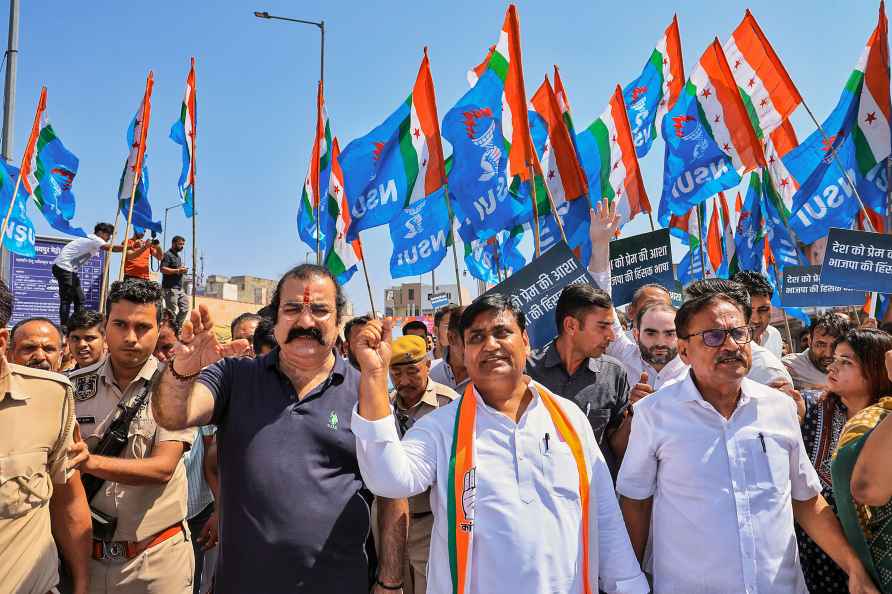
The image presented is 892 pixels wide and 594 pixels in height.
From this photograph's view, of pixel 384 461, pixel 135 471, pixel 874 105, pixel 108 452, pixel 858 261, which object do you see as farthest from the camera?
pixel 874 105

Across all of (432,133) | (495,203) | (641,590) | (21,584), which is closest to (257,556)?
(21,584)

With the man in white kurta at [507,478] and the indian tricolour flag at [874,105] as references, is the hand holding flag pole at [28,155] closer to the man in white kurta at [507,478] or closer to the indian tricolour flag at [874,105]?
the man in white kurta at [507,478]

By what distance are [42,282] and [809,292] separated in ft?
36.4

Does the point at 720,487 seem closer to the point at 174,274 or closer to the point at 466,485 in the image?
the point at 466,485

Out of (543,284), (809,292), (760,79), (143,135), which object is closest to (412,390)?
(543,284)

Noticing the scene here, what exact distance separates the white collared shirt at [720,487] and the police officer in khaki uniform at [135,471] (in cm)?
203

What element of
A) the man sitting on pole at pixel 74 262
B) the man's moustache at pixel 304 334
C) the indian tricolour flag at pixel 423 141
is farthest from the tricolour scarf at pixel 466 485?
the man sitting on pole at pixel 74 262

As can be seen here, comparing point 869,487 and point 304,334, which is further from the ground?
point 304,334

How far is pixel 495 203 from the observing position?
26.2ft

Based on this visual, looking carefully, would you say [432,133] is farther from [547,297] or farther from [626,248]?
[547,297]

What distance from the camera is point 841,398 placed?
10.9 feet

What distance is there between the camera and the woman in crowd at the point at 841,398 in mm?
3117

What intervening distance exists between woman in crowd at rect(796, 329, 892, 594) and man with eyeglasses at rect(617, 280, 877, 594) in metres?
0.54

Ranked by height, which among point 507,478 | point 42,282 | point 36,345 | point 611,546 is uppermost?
point 42,282
